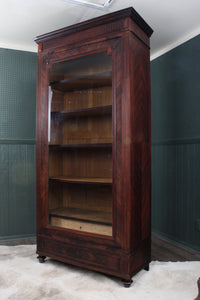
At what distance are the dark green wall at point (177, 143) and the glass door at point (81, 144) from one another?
1184 millimetres

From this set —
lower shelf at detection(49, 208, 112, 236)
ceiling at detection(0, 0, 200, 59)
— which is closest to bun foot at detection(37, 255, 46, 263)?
lower shelf at detection(49, 208, 112, 236)

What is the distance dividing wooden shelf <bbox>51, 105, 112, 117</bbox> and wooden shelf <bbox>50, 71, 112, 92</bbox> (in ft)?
0.69

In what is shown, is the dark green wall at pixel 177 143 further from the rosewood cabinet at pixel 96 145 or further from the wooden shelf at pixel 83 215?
the wooden shelf at pixel 83 215

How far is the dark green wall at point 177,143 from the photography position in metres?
2.94

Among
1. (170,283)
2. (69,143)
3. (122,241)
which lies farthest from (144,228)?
(69,143)

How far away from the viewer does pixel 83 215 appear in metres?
2.52

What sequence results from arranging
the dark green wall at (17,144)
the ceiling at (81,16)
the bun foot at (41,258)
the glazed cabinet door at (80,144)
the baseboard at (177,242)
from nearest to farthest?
the glazed cabinet door at (80,144) → the ceiling at (81,16) → the bun foot at (41,258) → the baseboard at (177,242) → the dark green wall at (17,144)

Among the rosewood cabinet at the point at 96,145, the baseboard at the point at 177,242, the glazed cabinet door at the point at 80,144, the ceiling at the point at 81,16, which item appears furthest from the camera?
the baseboard at the point at 177,242

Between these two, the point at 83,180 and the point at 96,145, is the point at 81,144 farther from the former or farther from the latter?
the point at 83,180

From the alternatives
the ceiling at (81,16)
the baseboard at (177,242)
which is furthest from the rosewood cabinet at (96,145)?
the baseboard at (177,242)

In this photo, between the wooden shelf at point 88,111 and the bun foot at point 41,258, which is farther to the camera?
the bun foot at point 41,258

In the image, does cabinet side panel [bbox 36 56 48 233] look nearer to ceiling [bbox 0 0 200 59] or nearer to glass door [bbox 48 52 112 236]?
glass door [bbox 48 52 112 236]

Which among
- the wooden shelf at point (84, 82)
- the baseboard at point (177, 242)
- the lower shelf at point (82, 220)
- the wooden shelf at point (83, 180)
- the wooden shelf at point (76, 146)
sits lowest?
the baseboard at point (177, 242)

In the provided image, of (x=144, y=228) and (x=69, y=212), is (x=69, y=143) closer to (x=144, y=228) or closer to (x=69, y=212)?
(x=69, y=212)
